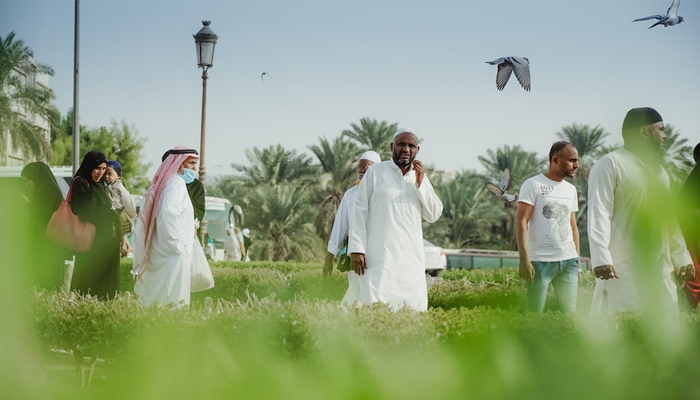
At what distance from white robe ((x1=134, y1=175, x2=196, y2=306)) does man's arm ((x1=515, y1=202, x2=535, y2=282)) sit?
102 inches

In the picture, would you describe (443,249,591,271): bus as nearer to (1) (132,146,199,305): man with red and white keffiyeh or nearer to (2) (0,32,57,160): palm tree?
(1) (132,146,199,305): man with red and white keffiyeh

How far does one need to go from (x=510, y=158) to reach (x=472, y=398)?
4334cm

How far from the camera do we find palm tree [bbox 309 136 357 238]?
39.7 meters

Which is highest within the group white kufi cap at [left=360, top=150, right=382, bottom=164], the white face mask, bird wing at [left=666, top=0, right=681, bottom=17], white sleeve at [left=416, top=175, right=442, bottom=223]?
white kufi cap at [left=360, top=150, right=382, bottom=164]

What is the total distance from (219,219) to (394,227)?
106 ft

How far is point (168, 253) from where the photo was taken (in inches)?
265

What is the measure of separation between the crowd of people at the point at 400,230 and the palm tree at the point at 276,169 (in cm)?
3177

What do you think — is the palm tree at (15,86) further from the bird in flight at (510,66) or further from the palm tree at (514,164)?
the palm tree at (514,164)

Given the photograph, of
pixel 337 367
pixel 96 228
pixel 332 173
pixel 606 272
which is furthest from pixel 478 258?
pixel 337 367

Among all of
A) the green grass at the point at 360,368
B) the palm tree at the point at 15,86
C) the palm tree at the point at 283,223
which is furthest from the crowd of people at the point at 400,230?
the palm tree at the point at 283,223

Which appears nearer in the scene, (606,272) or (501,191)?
(606,272)

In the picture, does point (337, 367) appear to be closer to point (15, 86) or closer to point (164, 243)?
point (15, 86)

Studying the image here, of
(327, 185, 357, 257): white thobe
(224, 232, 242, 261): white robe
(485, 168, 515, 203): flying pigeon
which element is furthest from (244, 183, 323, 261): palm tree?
(327, 185, 357, 257): white thobe

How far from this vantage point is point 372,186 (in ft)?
19.2
